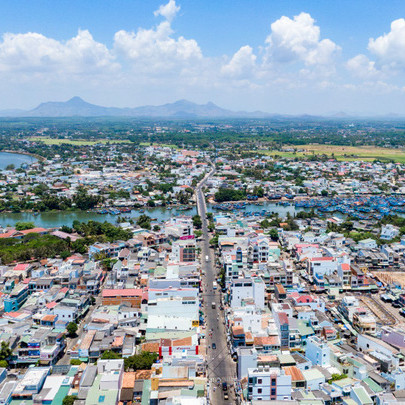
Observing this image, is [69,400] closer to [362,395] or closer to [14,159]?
[362,395]

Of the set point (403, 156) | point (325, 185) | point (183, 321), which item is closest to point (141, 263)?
point (183, 321)

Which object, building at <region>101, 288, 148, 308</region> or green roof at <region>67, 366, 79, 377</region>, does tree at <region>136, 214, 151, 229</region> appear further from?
green roof at <region>67, 366, 79, 377</region>

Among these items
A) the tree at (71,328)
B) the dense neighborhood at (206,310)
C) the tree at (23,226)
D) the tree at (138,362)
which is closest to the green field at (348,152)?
the dense neighborhood at (206,310)

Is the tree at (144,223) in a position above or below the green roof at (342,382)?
below

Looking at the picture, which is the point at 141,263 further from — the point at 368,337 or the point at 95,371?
the point at 368,337

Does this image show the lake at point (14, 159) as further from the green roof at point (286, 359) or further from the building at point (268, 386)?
the building at point (268, 386)

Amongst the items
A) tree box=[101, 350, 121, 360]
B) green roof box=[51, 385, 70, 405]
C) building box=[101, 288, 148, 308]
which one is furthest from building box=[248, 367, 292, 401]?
building box=[101, 288, 148, 308]
